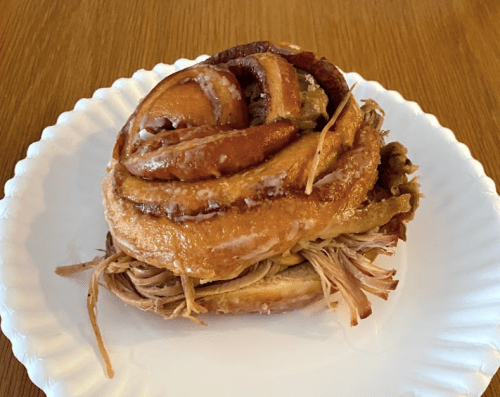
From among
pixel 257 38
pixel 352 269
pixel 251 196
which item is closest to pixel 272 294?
pixel 352 269

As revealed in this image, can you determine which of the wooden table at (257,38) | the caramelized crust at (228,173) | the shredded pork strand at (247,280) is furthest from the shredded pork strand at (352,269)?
the wooden table at (257,38)

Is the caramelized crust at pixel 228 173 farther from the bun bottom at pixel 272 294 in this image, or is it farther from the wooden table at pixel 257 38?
the wooden table at pixel 257 38

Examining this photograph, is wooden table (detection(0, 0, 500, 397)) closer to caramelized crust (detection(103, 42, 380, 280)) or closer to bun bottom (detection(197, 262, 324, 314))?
caramelized crust (detection(103, 42, 380, 280))

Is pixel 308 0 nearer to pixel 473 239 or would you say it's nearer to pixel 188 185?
pixel 473 239

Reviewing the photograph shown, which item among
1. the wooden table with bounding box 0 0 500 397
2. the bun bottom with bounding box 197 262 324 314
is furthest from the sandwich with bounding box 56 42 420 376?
the wooden table with bounding box 0 0 500 397

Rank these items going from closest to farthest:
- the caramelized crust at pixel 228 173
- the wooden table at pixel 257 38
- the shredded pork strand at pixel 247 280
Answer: the caramelized crust at pixel 228 173, the shredded pork strand at pixel 247 280, the wooden table at pixel 257 38

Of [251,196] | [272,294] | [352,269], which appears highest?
[251,196]

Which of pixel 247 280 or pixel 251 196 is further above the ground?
pixel 251 196

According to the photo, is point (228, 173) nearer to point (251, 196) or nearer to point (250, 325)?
point (251, 196)
